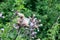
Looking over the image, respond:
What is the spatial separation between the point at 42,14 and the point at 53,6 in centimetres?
20

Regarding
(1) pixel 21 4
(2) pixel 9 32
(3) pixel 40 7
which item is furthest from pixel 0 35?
(3) pixel 40 7

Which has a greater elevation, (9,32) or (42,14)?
(42,14)

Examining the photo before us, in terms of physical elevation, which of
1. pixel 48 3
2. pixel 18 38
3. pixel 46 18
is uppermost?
pixel 48 3

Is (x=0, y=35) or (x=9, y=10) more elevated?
(x=9, y=10)

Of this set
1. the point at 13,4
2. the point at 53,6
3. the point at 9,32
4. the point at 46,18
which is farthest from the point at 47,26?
the point at 9,32

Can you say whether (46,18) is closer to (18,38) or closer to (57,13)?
(57,13)

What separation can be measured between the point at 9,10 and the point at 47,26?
1.99 ft

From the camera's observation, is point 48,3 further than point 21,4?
Yes

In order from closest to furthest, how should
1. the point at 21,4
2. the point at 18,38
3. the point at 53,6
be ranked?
the point at 18,38 → the point at 21,4 → the point at 53,6

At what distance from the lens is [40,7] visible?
346 cm

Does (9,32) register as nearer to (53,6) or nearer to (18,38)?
(18,38)

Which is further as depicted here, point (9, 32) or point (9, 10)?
point (9, 10)

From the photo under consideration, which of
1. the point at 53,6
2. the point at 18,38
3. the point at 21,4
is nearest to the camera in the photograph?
the point at 18,38

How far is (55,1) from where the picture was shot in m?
3.57
